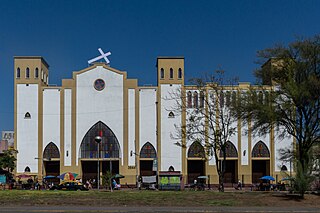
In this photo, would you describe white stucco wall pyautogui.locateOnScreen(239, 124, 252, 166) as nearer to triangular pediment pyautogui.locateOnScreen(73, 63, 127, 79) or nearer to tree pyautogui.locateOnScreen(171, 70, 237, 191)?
tree pyautogui.locateOnScreen(171, 70, 237, 191)

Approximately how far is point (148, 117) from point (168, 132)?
3.54 metres

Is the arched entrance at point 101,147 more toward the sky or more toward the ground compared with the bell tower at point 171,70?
more toward the ground

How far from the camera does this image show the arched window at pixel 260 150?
73.1 meters

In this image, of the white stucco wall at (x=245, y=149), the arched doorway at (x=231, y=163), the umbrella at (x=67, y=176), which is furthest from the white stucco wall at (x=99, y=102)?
the white stucco wall at (x=245, y=149)

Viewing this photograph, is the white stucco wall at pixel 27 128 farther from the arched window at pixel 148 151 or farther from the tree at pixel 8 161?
the arched window at pixel 148 151

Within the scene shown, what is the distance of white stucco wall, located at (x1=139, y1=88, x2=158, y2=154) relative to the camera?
240 ft

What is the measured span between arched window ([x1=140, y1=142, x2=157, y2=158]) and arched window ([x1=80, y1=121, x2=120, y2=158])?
3523 millimetres

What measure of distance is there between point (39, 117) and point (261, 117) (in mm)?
43327

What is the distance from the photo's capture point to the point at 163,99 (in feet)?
240

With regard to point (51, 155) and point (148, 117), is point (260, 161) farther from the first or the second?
point (51, 155)

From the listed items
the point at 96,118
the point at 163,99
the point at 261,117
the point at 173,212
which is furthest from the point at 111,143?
the point at 173,212

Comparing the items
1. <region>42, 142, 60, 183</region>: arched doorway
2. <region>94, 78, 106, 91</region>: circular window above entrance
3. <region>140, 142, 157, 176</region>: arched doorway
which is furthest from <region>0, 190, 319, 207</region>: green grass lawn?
<region>94, 78, 106, 91</region>: circular window above entrance

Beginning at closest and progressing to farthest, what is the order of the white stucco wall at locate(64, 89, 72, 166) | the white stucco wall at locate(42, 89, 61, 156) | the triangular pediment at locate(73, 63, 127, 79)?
the white stucco wall at locate(64, 89, 72, 166) < the white stucco wall at locate(42, 89, 61, 156) < the triangular pediment at locate(73, 63, 127, 79)

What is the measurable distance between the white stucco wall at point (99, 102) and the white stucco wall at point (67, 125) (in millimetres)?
1122
